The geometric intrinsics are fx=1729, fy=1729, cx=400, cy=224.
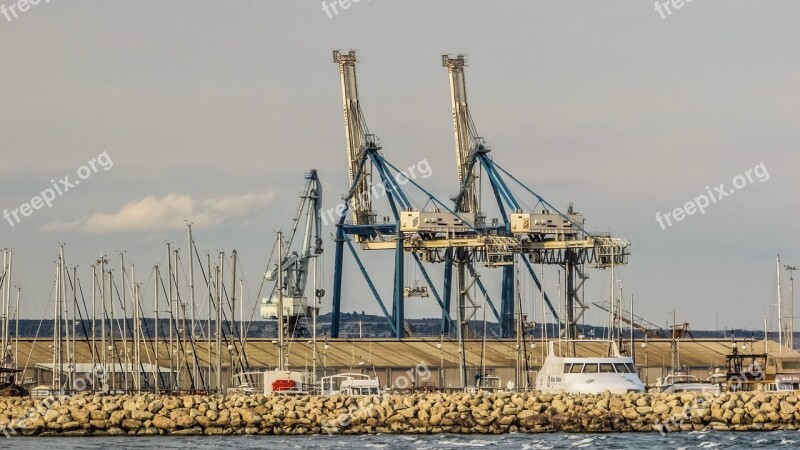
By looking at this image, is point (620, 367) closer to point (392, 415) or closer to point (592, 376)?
point (592, 376)

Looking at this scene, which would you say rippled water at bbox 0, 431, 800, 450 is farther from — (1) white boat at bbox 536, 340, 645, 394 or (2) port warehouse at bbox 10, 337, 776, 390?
(2) port warehouse at bbox 10, 337, 776, 390

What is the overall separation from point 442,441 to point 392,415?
5.07 meters

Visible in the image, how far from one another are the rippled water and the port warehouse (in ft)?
61.7

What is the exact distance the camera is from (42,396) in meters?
73.0

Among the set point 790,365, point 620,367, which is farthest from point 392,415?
point 790,365

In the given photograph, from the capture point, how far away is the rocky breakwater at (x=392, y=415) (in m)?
65.9

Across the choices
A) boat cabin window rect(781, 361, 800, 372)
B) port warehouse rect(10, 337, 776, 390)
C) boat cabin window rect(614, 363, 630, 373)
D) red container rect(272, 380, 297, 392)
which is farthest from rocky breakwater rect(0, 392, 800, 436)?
port warehouse rect(10, 337, 776, 390)

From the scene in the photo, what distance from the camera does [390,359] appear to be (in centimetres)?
9094

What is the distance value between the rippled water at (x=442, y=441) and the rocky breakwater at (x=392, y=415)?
1.22 metres

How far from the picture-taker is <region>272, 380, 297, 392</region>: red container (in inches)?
2849

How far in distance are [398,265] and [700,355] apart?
2108 centimetres

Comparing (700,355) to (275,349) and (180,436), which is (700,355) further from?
(180,436)

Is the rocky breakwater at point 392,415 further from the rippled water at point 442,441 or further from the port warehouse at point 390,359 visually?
the port warehouse at point 390,359

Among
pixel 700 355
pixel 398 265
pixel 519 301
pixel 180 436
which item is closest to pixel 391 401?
pixel 180 436
